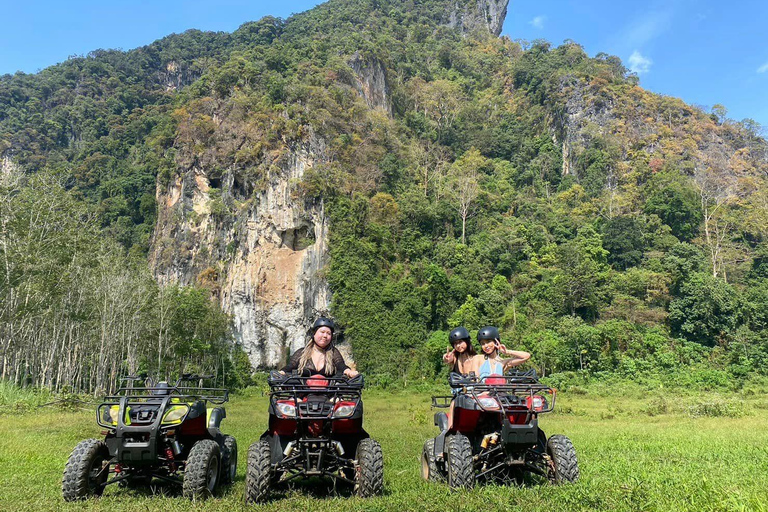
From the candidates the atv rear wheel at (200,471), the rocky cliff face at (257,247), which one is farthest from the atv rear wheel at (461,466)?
the rocky cliff face at (257,247)

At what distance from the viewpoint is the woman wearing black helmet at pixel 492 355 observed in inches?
222

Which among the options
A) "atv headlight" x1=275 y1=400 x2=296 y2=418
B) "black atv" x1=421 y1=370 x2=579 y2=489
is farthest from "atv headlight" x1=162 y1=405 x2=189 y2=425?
"black atv" x1=421 y1=370 x2=579 y2=489

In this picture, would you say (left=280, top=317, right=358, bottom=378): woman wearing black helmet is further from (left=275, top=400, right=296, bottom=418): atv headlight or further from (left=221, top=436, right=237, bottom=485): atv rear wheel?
(left=221, top=436, right=237, bottom=485): atv rear wheel

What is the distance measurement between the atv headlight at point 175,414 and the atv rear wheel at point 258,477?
907 mm

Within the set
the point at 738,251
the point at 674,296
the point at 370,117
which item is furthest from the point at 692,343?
the point at 370,117

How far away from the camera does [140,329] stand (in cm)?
2714

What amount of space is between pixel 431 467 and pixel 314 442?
1.64 m

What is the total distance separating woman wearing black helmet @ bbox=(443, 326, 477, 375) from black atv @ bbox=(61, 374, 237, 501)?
9.29 ft

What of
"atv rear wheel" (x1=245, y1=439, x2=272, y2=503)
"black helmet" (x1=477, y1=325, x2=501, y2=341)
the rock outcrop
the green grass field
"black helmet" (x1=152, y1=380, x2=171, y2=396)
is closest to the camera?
the green grass field

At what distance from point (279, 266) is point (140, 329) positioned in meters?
11.6

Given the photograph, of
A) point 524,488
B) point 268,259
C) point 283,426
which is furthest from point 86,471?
point 268,259

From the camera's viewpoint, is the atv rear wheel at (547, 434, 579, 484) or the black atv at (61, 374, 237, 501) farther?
the atv rear wheel at (547, 434, 579, 484)

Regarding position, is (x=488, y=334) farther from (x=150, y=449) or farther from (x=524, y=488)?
(x=150, y=449)

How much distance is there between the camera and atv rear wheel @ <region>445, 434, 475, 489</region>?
461cm
